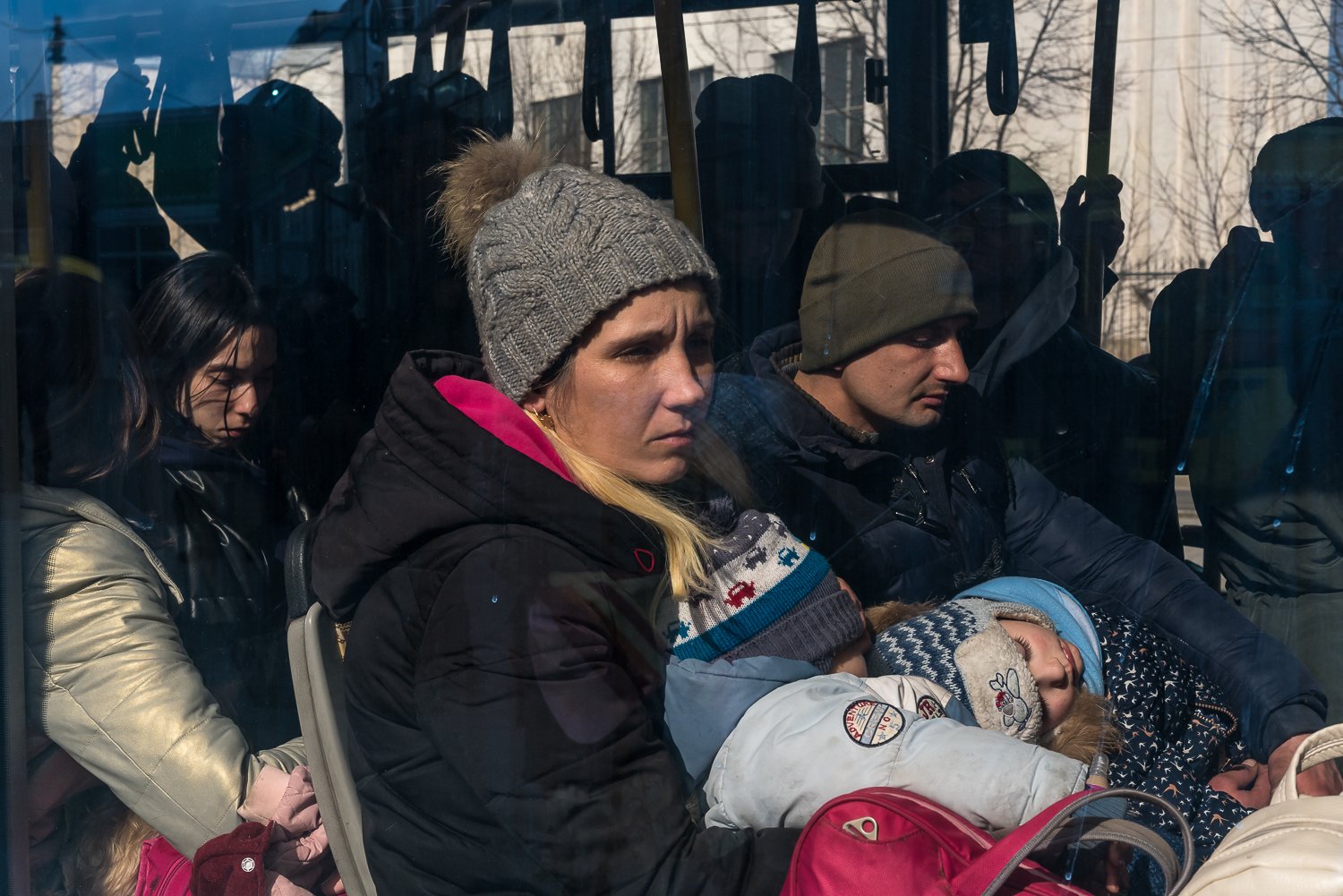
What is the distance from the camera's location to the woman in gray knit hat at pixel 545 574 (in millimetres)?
1535

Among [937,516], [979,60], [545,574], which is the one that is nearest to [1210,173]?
[979,60]

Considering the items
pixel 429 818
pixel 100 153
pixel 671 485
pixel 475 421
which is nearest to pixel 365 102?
A: pixel 100 153

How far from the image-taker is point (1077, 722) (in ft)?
5.74

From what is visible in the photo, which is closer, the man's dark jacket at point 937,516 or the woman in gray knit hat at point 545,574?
the woman in gray knit hat at point 545,574

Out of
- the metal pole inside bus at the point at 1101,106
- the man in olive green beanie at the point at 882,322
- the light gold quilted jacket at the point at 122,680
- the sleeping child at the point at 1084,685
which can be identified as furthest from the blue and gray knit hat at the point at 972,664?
the light gold quilted jacket at the point at 122,680

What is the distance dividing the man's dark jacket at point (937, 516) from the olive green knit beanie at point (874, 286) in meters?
0.06

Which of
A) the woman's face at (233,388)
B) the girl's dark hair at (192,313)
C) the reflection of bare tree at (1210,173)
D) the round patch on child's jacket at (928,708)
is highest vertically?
the reflection of bare tree at (1210,173)

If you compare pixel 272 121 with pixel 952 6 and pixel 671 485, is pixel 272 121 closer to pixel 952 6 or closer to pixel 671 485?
pixel 671 485

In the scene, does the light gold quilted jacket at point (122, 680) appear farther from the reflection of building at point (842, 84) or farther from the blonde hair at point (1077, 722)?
the reflection of building at point (842, 84)

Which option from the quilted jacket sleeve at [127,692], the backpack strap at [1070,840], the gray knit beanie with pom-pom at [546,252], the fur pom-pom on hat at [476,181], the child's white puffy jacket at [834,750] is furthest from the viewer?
the quilted jacket sleeve at [127,692]

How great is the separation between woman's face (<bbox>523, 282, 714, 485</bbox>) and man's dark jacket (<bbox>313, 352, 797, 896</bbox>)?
0.11 m

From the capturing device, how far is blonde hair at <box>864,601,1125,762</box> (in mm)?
1702

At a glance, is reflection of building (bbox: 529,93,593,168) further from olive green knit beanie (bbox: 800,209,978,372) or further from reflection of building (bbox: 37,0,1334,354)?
olive green knit beanie (bbox: 800,209,978,372)

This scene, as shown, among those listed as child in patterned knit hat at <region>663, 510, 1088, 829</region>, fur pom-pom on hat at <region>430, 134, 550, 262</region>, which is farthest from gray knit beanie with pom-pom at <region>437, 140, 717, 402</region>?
child in patterned knit hat at <region>663, 510, 1088, 829</region>
